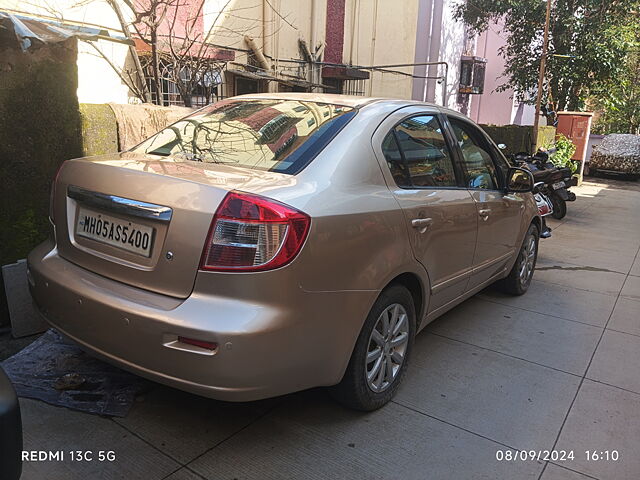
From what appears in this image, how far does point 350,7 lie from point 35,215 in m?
14.6

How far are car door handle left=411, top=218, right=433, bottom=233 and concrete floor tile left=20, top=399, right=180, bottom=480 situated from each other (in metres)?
1.71

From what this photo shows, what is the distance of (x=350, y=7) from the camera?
16.4m

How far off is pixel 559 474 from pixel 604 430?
0.57 meters

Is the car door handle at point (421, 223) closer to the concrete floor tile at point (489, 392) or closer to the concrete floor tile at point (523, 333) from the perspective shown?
the concrete floor tile at point (489, 392)

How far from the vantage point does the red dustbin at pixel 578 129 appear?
14.2 metres

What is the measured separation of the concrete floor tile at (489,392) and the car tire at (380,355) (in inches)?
9.0

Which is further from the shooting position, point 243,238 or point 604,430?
point 604,430

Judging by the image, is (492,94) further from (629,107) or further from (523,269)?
(523,269)

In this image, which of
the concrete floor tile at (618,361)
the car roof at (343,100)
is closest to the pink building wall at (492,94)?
the concrete floor tile at (618,361)

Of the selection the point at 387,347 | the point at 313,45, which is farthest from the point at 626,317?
the point at 313,45

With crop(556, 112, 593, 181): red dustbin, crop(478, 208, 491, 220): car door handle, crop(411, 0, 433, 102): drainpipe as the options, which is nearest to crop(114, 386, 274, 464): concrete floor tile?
crop(478, 208, 491, 220): car door handle

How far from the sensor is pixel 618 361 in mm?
3895

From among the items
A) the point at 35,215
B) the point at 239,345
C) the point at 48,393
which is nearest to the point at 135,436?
the point at 48,393

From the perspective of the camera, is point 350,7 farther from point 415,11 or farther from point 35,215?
point 35,215
